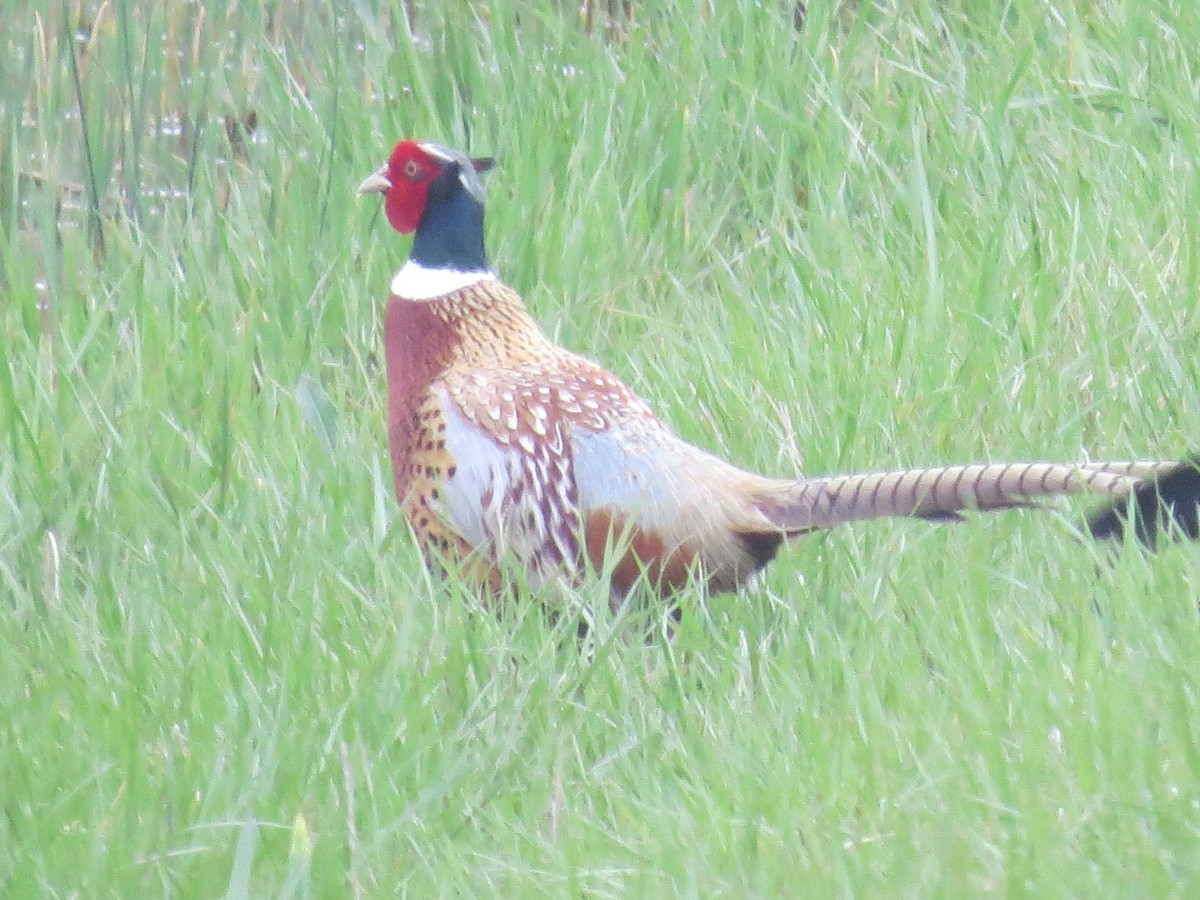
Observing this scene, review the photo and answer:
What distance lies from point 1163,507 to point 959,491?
34cm

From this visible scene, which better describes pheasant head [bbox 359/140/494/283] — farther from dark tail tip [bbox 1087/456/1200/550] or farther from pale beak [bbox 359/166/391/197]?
dark tail tip [bbox 1087/456/1200/550]

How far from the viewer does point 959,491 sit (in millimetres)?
2990

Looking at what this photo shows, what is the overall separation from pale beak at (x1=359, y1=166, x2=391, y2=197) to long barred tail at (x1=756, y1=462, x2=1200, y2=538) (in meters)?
1.06

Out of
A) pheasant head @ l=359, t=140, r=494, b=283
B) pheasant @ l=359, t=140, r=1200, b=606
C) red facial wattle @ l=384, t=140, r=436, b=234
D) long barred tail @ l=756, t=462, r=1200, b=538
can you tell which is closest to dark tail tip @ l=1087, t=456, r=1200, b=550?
long barred tail @ l=756, t=462, r=1200, b=538

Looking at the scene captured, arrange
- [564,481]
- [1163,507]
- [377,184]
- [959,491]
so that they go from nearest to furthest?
[1163,507], [959,491], [564,481], [377,184]

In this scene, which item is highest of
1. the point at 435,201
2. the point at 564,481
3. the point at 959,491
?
the point at 435,201

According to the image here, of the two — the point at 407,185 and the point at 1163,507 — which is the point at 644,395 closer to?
the point at 407,185

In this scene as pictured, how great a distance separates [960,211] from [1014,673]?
1.92 meters

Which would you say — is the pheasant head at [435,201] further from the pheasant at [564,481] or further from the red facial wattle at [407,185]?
the pheasant at [564,481]

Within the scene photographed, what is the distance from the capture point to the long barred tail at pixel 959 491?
2830 millimetres

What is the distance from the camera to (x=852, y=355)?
11.9 feet

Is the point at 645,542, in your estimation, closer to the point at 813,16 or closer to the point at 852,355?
the point at 852,355

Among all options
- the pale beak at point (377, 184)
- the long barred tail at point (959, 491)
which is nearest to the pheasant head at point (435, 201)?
the pale beak at point (377, 184)

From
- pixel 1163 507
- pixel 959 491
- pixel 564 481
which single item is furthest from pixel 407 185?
pixel 1163 507
